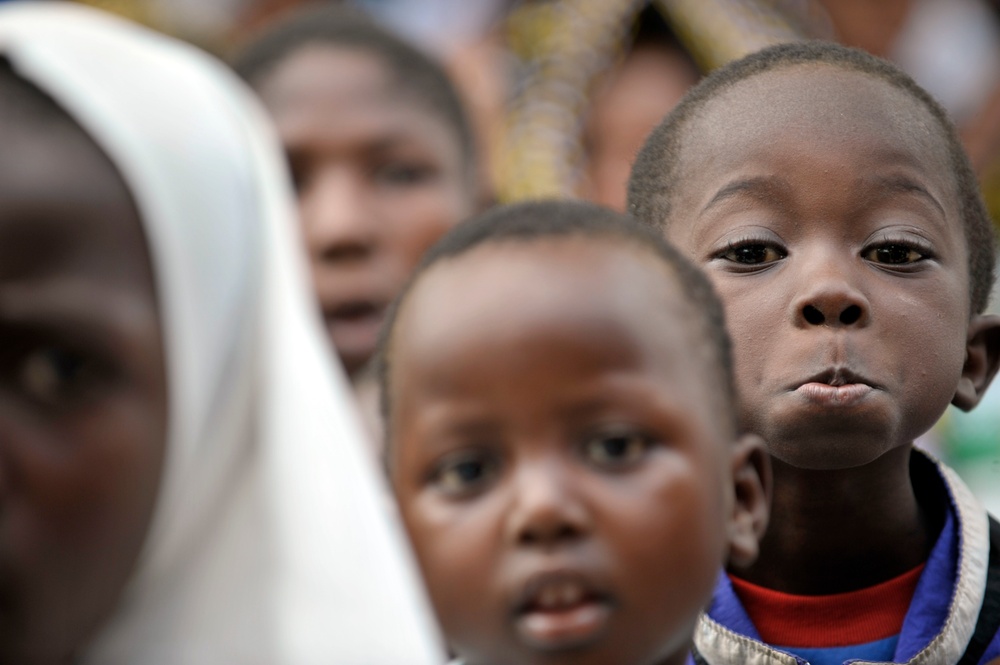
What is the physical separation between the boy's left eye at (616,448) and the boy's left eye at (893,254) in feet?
2.15

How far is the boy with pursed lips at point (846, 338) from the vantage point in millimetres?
2564

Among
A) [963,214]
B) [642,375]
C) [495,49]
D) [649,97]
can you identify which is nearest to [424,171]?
[649,97]

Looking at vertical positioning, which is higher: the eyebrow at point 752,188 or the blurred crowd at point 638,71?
the blurred crowd at point 638,71

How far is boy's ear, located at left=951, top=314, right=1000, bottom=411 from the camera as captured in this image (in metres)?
2.85

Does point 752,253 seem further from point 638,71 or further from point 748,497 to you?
point 638,71

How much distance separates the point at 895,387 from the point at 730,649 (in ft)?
1.81

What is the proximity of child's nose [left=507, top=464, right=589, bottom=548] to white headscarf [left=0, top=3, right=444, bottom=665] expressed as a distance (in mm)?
493

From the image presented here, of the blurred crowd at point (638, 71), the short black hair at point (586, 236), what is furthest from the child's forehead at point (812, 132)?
the blurred crowd at point (638, 71)

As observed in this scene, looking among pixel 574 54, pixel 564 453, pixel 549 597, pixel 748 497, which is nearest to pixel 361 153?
pixel 574 54

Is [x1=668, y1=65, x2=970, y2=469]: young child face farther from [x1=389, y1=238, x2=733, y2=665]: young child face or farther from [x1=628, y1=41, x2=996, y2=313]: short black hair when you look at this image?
[x1=389, y1=238, x2=733, y2=665]: young child face

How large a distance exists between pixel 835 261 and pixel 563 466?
71 cm

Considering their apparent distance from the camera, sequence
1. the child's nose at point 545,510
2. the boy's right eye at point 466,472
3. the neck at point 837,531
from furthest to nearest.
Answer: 1. the neck at point 837,531
2. the boy's right eye at point 466,472
3. the child's nose at point 545,510

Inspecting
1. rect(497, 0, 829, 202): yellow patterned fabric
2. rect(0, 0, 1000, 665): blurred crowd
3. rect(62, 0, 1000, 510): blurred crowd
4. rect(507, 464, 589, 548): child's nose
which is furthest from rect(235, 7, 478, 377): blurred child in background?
rect(507, 464, 589, 548): child's nose

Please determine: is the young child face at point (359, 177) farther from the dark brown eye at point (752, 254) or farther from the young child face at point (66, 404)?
the young child face at point (66, 404)
